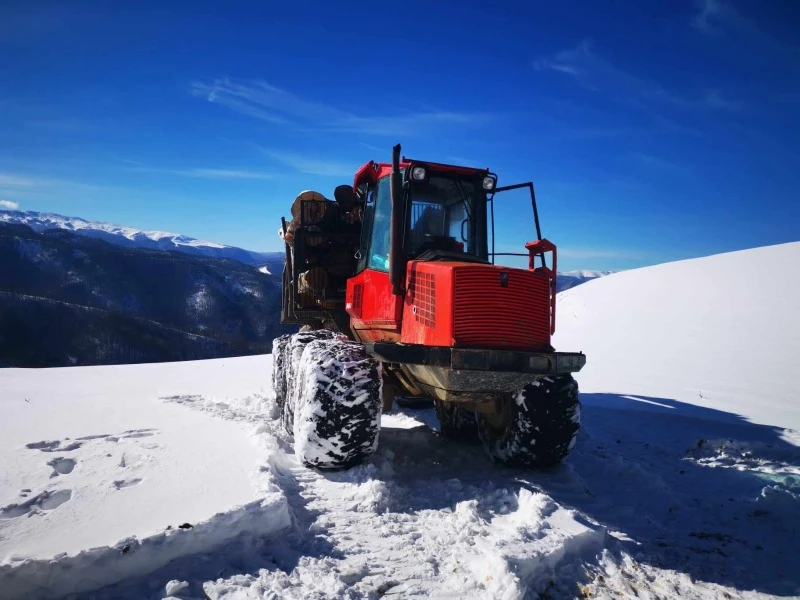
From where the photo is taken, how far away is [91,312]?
7544 centimetres

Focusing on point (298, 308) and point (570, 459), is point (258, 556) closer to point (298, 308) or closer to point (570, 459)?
point (570, 459)

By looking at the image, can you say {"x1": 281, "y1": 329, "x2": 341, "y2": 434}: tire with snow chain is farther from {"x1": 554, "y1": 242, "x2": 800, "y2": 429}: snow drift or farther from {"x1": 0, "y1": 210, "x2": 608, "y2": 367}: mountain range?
{"x1": 0, "y1": 210, "x2": 608, "y2": 367}: mountain range

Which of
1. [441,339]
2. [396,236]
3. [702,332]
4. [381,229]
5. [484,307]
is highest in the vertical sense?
[381,229]

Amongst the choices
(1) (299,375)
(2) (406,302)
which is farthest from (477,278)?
(1) (299,375)

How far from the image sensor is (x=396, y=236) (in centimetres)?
436

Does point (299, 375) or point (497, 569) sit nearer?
point (497, 569)

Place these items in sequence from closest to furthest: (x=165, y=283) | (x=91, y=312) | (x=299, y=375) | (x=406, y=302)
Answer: (x=406, y=302), (x=299, y=375), (x=91, y=312), (x=165, y=283)

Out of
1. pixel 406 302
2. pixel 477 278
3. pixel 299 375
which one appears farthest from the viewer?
pixel 299 375

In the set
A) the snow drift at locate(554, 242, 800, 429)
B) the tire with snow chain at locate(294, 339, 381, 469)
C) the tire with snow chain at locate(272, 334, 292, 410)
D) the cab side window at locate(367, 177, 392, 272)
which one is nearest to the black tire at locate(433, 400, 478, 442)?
the tire with snow chain at locate(294, 339, 381, 469)

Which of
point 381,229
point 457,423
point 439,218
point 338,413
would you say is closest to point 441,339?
point 338,413

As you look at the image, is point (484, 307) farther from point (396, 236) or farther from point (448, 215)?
point (448, 215)

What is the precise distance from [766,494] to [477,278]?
2.92 meters

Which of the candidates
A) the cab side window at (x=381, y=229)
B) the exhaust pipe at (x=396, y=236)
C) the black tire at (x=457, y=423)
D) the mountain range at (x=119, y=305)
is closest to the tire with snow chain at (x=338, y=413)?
the exhaust pipe at (x=396, y=236)

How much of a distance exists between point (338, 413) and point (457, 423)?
Answer: 6.74ft
